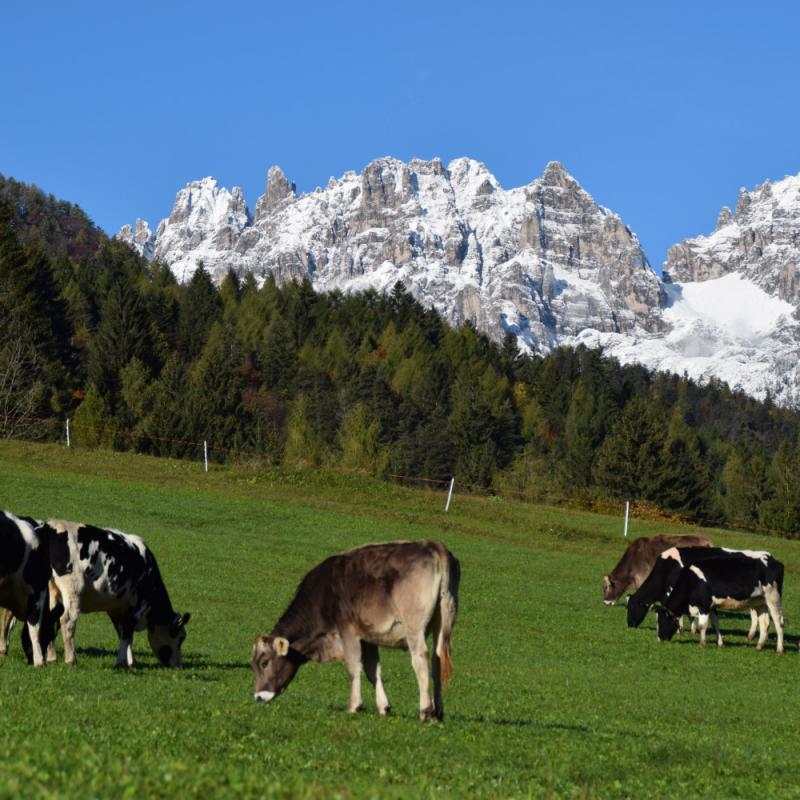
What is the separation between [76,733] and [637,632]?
2057 centimetres

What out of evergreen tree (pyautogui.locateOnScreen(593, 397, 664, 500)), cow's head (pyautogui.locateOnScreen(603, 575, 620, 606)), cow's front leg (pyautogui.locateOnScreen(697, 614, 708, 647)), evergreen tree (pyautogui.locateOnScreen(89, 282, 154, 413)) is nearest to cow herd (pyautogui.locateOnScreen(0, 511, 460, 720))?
Answer: cow's front leg (pyautogui.locateOnScreen(697, 614, 708, 647))

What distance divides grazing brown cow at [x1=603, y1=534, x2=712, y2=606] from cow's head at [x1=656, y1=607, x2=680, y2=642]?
570cm

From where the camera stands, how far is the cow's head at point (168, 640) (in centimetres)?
1733

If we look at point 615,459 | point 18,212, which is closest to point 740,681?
point 615,459

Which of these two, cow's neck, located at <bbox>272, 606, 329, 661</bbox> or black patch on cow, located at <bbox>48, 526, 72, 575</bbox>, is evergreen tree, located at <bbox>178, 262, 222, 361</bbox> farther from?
cow's neck, located at <bbox>272, 606, 329, 661</bbox>

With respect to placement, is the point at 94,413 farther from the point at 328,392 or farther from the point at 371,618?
the point at 371,618

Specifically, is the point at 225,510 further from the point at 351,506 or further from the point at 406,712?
the point at 406,712

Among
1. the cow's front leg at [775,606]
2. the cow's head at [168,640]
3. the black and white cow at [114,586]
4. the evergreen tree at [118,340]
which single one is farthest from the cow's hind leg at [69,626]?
the evergreen tree at [118,340]

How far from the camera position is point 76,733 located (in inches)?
360

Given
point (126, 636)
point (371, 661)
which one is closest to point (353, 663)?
point (371, 661)

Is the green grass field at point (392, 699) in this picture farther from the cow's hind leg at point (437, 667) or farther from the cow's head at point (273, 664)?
the cow's head at point (273, 664)

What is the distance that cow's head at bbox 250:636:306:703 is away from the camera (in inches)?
519

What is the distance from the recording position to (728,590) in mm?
25156

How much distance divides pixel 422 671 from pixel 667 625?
608 inches
